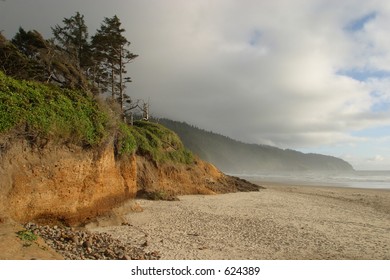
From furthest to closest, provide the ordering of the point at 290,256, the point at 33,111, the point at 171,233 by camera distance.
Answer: the point at 171,233 < the point at 33,111 < the point at 290,256

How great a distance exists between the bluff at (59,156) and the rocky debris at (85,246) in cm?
117

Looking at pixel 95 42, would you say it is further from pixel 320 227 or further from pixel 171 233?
pixel 320 227

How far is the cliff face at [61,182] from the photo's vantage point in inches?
377

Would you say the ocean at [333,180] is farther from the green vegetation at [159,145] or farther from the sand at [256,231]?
the sand at [256,231]

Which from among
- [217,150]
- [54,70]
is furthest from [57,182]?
[217,150]

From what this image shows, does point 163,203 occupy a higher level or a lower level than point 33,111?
lower

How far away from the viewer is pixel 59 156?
1134 cm

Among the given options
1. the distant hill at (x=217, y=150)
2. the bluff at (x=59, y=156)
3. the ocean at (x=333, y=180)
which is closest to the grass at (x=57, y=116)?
the bluff at (x=59, y=156)

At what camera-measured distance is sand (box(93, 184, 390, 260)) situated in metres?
10.2

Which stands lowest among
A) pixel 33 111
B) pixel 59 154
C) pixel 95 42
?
pixel 59 154

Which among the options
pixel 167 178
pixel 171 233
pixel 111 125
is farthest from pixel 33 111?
pixel 167 178

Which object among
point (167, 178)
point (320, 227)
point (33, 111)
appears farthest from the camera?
point (167, 178)

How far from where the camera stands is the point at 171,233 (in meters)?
12.4

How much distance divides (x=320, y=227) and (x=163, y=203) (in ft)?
31.4
